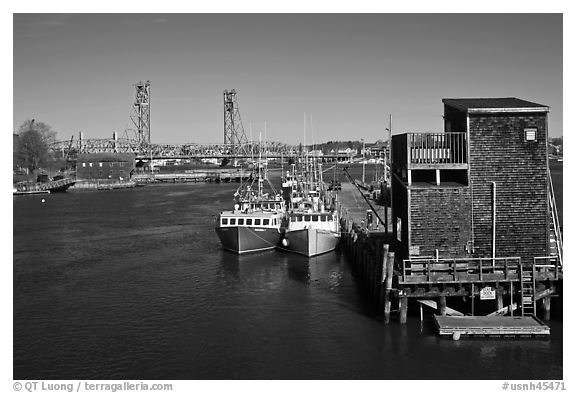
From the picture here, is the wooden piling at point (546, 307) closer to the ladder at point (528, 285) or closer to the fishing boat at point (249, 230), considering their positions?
the ladder at point (528, 285)

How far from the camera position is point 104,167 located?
135 metres

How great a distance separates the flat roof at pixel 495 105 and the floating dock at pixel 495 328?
7.64 m

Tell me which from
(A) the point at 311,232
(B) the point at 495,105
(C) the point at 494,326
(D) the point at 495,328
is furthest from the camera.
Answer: (A) the point at 311,232

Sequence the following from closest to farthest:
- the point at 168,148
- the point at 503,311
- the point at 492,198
Result: the point at 503,311
the point at 492,198
the point at 168,148

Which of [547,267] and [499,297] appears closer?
[499,297]

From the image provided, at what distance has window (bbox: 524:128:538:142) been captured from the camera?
24109 millimetres

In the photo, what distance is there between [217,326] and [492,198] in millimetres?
11818

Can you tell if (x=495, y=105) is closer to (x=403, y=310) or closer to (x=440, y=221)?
(x=440, y=221)

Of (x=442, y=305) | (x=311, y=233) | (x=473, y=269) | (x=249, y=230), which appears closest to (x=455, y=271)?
Result: (x=473, y=269)

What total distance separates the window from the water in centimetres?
689

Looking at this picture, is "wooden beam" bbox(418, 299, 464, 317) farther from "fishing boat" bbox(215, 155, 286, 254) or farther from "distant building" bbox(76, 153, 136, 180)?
"distant building" bbox(76, 153, 136, 180)

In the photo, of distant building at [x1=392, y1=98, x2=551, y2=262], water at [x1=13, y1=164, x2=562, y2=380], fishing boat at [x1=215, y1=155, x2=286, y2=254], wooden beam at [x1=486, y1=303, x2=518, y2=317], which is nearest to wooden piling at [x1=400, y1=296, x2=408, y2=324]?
water at [x1=13, y1=164, x2=562, y2=380]

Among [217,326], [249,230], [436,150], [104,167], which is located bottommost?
[217,326]

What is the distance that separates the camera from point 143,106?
653 ft
